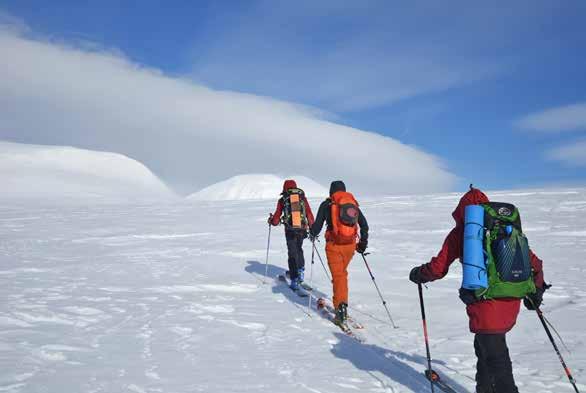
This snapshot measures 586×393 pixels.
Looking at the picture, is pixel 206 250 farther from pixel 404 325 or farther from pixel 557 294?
pixel 557 294

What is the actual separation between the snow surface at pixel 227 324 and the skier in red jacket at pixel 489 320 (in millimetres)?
1006

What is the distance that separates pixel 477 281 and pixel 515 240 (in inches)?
18.7

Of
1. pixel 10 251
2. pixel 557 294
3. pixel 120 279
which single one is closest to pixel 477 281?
pixel 557 294

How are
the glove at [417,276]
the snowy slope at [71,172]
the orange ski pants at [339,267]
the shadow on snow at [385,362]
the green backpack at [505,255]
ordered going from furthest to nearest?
1. the snowy slope at [71,172]
2. the orange ski pants at [339,267]
3. the shadow on snow at [385,362]
4. the glove at [417,276]
5. the green backpack at [505,255]

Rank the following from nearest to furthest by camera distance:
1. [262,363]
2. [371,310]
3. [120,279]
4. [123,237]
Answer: [262,363] < [371,310] < [120,279] < [123,237]

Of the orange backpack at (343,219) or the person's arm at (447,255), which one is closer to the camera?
the person's arm at (447,255)

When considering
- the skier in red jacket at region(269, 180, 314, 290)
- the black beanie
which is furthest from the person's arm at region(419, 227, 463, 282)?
the skier in red jacket at region(269, 180, 314, 290)

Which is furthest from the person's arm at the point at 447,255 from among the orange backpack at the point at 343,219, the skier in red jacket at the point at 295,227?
the skier in red jacket at the point at 295,227

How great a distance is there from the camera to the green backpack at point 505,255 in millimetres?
3688

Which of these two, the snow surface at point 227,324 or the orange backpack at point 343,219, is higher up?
the orange backpack at point 343,219

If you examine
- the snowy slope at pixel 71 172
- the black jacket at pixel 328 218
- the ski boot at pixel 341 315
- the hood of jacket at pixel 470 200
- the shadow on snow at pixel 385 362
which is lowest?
the shadow on snow at pixel 385 362

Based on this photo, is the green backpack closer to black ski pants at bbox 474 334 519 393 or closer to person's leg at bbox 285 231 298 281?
black ski pants at bbox 474 334 519 393

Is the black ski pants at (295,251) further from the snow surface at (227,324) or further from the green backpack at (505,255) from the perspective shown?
the green backpack at (505,255)

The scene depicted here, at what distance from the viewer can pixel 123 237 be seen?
16.9m
